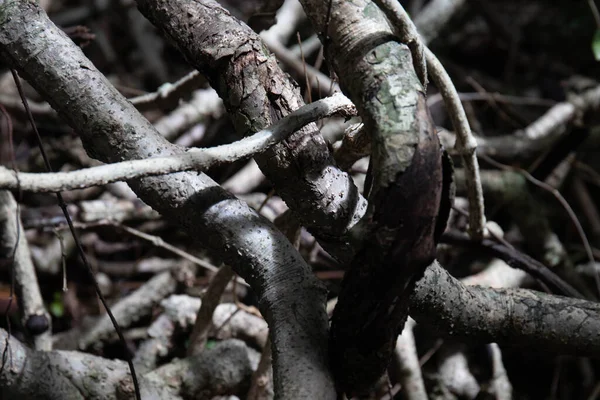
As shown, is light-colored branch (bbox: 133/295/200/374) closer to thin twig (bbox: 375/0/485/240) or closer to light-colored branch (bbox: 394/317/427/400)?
light-colored branch (bbox: 394/317/427/400)

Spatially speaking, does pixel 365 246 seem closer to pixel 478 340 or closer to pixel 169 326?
pixel 478 340

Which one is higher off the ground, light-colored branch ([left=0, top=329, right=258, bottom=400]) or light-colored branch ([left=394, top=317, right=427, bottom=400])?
light-colored branch ([left=394, top=317, right=427, bottom=400])

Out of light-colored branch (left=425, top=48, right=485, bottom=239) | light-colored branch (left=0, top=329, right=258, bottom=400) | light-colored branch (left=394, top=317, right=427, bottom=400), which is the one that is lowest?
light-colored branch (left=0, top=329, right=258, bottom=400)

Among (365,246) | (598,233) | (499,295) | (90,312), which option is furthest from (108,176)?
(598,233)

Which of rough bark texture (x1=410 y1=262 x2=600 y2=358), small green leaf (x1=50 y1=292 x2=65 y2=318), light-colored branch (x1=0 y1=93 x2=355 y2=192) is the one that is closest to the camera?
light-colored branch (x1=0 y1=93 x2=355 y2=192)

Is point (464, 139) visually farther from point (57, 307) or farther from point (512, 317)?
point (57, 307)

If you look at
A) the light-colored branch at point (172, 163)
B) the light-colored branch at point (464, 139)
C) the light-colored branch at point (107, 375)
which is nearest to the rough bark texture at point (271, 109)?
the light-colored branch at point (172, 163)

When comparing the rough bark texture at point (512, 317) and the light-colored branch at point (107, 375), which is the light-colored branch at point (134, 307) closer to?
the light-colored branch at point (107, 375)

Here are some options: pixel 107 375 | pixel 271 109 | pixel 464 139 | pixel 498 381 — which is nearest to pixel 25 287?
pixel 107 375

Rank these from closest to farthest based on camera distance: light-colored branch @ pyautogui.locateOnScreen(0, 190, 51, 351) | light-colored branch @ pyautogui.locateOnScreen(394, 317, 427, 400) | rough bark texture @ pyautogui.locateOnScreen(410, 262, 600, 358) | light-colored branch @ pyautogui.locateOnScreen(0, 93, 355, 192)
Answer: light-colored branch @ pyautogui.locateOnScreen(0, 93, 355, 192)
rough bark texture @ pyautogui.locateOnScreen(410, 262, 600, 358)
light-colored branch @ pyautogui.locateOnScreen(0, 190, 51, 351)
light-colored branch @ pyautogui.locateOnScreen(394, 317, 427, 400)

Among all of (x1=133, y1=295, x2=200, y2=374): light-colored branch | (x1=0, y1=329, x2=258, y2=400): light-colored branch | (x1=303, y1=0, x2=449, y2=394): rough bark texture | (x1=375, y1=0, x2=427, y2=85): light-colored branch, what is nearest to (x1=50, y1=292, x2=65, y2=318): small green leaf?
(x1=133, y1=295, x2=200, y2=374): light-colored branch
